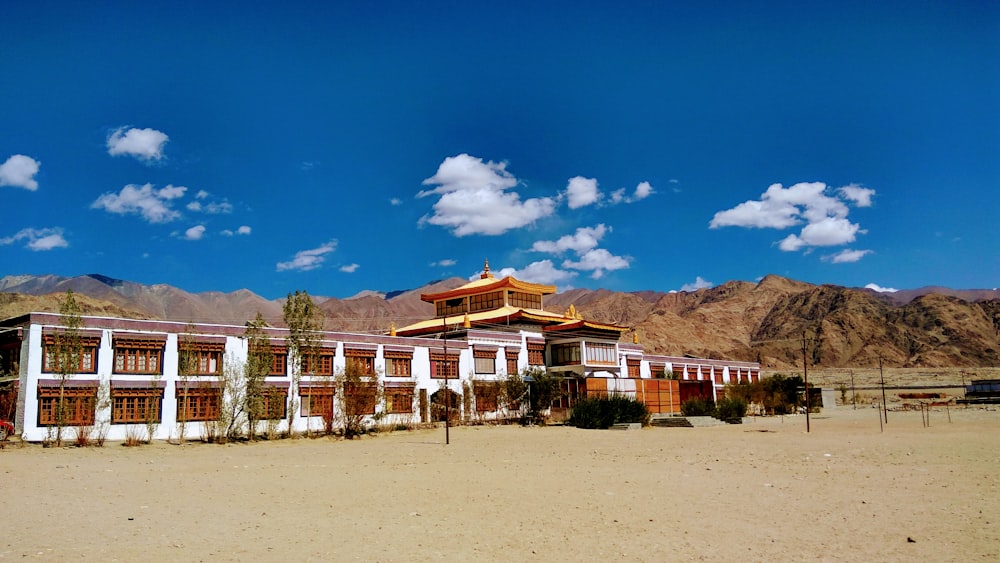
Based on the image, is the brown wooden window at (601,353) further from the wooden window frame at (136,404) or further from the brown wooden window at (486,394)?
the wooden window frame at (136,404)

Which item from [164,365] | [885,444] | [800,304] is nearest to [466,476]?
[885,444]

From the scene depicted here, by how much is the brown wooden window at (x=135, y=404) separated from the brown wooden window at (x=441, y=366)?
16.8 meters

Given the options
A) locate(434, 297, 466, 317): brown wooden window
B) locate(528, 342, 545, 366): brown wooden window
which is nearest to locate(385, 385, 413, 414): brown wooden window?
locate(528, 342, 545, 366): brown wooden window

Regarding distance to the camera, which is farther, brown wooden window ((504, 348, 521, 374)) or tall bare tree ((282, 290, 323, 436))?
brown wooden window ((504, 348, 521, 374))

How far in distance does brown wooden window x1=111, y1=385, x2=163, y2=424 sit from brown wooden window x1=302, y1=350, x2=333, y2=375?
24.2 feet

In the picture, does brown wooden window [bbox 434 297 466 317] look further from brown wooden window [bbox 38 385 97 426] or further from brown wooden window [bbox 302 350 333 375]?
brown wooden window [bbox 38 385 97 426]

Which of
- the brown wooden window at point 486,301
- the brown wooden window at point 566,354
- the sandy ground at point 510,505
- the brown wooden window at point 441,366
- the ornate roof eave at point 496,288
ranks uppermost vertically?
the ornate roof eave at point 496,288

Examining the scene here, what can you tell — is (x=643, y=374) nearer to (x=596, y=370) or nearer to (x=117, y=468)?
(x=596, y=370)

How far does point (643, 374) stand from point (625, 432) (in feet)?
87.2

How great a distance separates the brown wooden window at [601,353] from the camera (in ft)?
174

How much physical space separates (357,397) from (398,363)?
6.02 meters

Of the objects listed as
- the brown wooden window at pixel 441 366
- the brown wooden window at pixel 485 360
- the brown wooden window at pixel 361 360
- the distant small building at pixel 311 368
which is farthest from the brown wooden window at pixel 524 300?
the brown wooden window at pixel 361 360

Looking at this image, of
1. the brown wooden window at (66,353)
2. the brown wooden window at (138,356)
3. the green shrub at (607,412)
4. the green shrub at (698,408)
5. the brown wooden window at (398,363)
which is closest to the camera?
the brown wooden window at (66,353)

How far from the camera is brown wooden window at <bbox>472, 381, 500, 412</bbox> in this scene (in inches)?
1848
